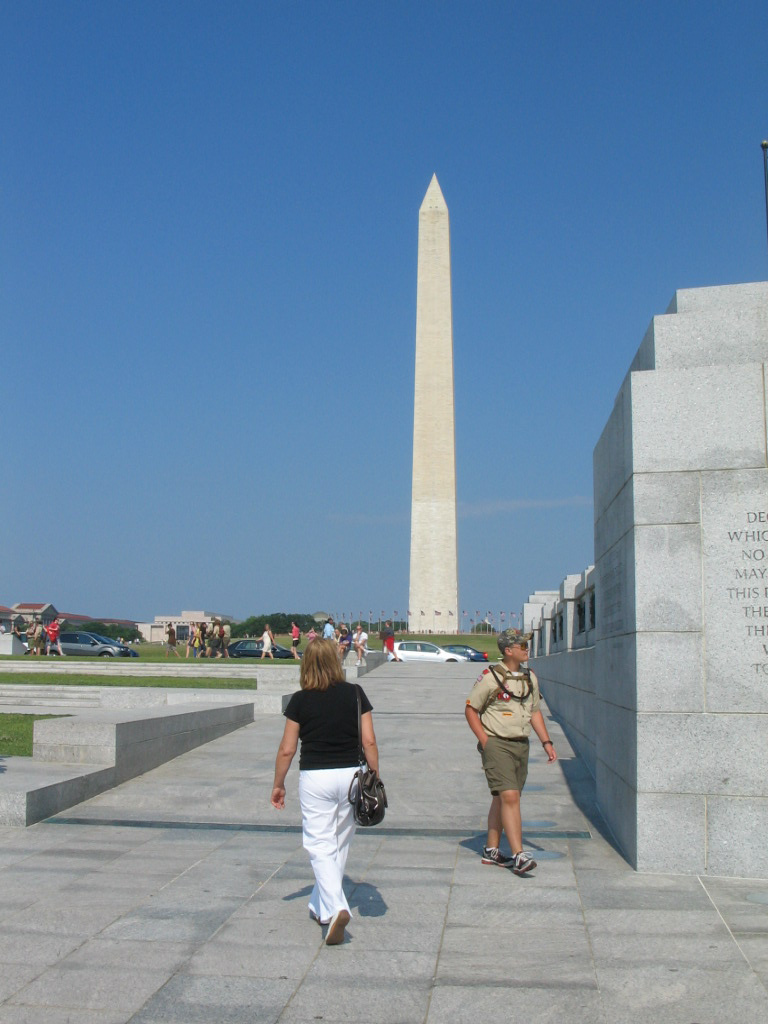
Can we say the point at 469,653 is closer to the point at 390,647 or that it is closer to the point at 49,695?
the point at 390,647

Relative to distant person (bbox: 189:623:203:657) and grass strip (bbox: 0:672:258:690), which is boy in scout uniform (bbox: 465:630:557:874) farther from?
distant person (bbox: 189:623:203:657)

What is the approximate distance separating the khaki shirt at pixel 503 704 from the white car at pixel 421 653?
3129 centimetres

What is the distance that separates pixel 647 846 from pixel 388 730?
7.62 m

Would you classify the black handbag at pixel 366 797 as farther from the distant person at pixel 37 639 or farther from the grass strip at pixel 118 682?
the distant person at pixel 37 639

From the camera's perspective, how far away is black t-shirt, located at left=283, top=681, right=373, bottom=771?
546 cm

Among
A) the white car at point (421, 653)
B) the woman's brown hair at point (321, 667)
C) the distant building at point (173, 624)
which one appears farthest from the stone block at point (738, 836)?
the distant building at point (173, 624)

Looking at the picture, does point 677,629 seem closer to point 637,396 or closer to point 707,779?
point 707,779

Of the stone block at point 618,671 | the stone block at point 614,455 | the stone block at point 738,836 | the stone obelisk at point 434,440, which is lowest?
the stone block at point 738,836

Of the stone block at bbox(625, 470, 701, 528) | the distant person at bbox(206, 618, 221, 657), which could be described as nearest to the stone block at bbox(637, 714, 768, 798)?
the stone block at bbox(625, 470, 701, 528)

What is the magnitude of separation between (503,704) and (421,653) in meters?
32.0

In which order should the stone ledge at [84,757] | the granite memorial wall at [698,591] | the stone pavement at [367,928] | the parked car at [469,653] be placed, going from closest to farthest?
the stone pavement at [367,928], the granite memorial wall at [698,591], the stone ledge at [84,757], the parked car at [469,653]

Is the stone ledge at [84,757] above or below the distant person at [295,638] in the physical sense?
below

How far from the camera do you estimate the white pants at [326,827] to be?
17.4 ft

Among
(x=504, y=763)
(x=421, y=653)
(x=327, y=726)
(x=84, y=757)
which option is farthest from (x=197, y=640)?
(x=327, y=726)
